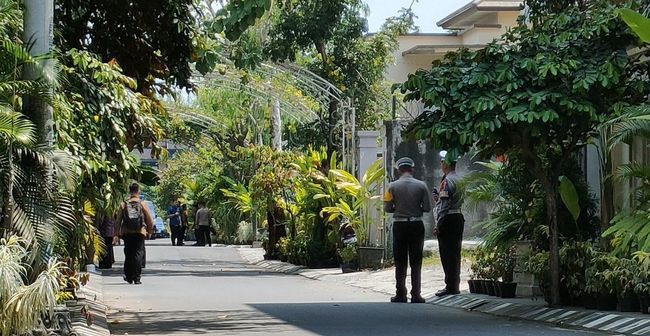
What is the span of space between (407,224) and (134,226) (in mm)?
5236

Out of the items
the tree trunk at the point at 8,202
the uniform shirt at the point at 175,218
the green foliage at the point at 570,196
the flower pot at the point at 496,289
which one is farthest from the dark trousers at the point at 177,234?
the tree trunk at the point at 8,202

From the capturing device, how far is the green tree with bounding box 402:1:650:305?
14039mm

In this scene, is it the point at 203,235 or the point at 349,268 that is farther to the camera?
the point at 203,235

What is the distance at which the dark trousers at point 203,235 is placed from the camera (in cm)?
4666

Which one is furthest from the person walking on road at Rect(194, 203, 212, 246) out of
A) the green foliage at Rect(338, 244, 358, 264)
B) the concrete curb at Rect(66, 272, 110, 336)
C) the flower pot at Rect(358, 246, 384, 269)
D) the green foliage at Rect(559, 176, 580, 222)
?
the green foliage at Rect(559, 176, 580, 222)

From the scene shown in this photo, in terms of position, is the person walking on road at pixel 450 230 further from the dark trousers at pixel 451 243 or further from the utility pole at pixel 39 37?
the utility pole at pixel 39 37

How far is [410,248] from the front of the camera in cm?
1781

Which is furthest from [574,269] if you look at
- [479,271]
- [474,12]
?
[474,12]

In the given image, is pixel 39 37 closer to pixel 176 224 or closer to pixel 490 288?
pixel 490 288

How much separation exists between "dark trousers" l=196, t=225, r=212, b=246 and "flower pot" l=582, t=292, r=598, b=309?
107 ft

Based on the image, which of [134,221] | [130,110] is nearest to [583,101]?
[130,110]

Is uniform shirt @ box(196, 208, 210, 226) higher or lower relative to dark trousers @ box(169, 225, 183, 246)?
higher

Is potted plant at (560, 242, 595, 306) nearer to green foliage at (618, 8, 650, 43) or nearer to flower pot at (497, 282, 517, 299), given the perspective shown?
flower pot at (497, 282, 517, 299)

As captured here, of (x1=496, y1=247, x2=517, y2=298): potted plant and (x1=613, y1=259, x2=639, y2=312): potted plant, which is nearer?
(x1=613, y1=259, x2=639, y2=312): potted plant
